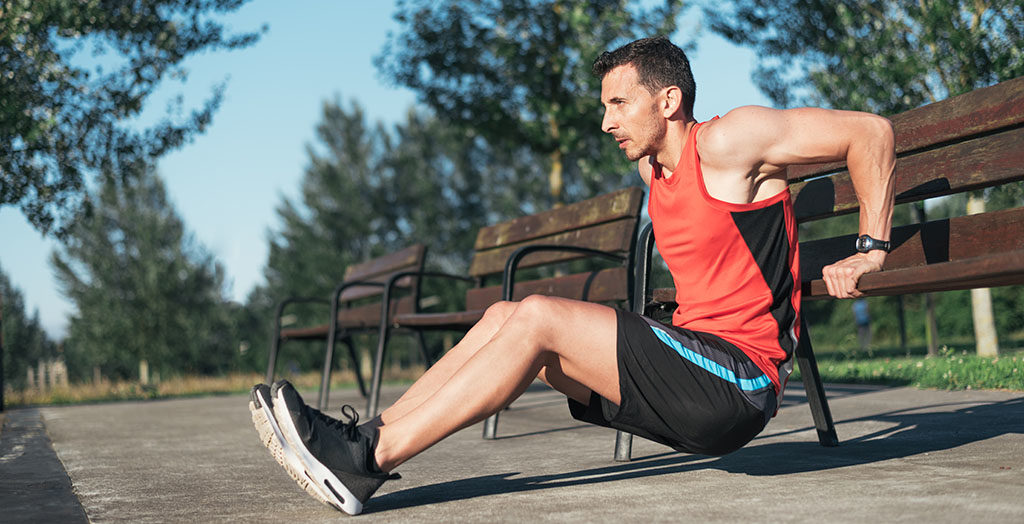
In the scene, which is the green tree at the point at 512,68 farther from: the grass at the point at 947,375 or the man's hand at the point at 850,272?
the man's hand at the point at 850,272

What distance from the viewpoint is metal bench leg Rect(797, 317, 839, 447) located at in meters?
3.07

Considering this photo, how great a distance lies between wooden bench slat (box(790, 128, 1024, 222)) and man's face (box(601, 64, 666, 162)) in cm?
89

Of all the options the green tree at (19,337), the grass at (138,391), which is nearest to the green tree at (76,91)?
the grass at (138,391)

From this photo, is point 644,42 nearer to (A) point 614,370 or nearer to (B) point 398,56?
(A) point 614,370

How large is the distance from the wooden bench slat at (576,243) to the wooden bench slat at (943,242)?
1.21m

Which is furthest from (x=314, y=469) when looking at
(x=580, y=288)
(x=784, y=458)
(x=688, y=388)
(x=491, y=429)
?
(x=580, y=288)

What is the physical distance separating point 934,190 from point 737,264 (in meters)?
0.87

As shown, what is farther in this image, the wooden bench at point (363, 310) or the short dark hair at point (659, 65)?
the wooden bench at point (363, 310)

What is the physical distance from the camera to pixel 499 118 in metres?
14.8

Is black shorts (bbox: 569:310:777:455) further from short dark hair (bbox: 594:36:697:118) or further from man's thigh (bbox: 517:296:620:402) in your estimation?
short dark hair (bbox: 594:36:697:118)

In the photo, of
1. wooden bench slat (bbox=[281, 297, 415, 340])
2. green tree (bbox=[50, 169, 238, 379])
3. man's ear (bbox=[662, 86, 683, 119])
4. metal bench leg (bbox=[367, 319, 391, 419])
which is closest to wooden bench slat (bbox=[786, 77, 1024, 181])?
man's ear (bbox=[662, 86, 683, 119])

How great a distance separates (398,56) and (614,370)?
13352 millimetres

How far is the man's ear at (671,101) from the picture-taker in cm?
253

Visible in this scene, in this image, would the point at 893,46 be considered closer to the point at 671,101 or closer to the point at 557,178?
the point at 557,178
